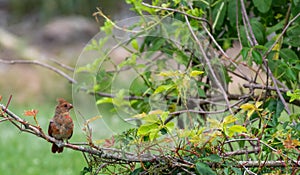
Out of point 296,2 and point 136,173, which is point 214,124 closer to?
point 136,173

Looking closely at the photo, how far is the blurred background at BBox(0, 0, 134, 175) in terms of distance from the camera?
649 centimetres

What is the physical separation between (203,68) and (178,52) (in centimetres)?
13

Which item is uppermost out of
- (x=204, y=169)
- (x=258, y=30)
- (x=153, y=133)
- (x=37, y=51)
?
(x=37, y=51)

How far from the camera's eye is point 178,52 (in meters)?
2.17

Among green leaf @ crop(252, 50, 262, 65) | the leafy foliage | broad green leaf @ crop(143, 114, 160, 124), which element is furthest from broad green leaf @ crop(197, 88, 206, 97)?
broad green leaf @ crop(143, 114, 160, 124)

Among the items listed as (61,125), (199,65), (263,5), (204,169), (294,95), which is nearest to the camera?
(204,169)

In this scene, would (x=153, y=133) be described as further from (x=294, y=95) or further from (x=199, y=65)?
(x=199, y=65)

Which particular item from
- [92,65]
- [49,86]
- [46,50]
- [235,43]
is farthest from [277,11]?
[46,50]

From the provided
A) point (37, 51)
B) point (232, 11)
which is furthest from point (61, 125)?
point (37, 51)

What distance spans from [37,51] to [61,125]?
9510mm

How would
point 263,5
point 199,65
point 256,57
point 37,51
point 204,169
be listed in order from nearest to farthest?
point 204,169
point 256,57
point 199,65
point 263,5
point 37,51

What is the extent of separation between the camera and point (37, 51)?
11.1 meters

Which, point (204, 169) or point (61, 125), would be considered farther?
point (61, 125)

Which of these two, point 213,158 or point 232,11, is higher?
point 232,11
